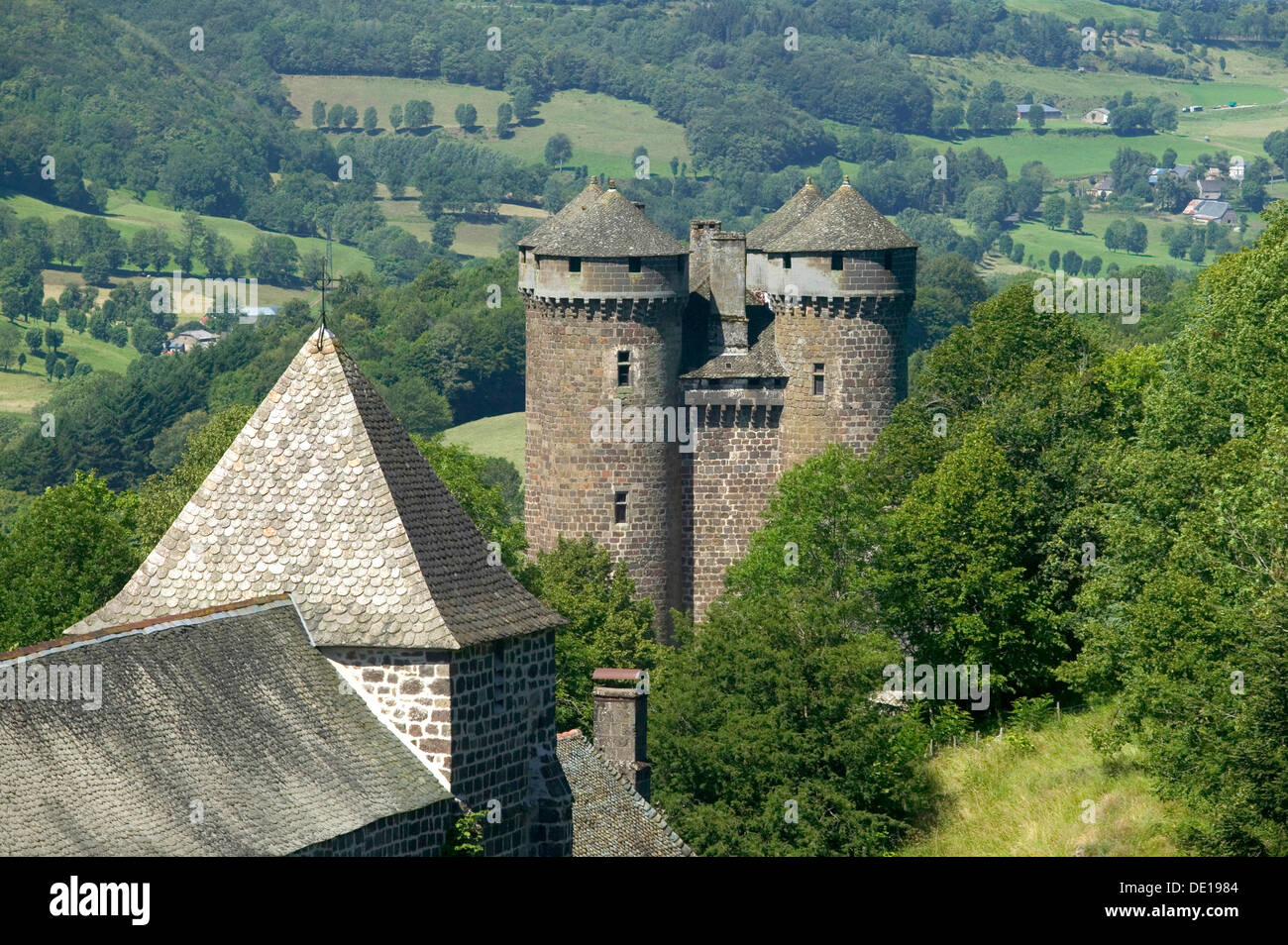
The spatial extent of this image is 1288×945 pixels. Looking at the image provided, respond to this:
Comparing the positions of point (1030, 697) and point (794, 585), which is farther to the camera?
point (794, 585)

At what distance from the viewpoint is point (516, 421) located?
160750mm

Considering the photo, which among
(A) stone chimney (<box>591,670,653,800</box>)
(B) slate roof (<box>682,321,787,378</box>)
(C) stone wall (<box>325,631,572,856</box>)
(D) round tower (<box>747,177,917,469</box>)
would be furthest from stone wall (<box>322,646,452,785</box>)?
(B) slate roof (<box>682,321,787,378</box>)

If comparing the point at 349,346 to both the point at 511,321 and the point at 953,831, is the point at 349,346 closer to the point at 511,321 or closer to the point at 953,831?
the point at 511,321

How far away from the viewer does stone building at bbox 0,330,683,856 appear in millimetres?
26797

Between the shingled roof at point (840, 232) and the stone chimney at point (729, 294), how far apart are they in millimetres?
1097

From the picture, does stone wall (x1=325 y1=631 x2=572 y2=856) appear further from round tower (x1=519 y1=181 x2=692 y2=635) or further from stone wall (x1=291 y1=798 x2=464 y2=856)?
round tower (x1=519 y1=181 x2=692 y2=635)

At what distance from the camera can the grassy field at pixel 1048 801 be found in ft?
156

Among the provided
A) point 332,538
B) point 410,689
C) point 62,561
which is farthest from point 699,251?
point 410,689

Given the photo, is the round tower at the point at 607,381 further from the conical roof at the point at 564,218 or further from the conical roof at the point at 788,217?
the conical roof at the point at 788,217

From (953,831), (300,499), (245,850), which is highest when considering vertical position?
(300,499)

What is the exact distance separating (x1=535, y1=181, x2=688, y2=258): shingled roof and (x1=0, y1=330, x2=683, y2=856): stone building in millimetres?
42220
